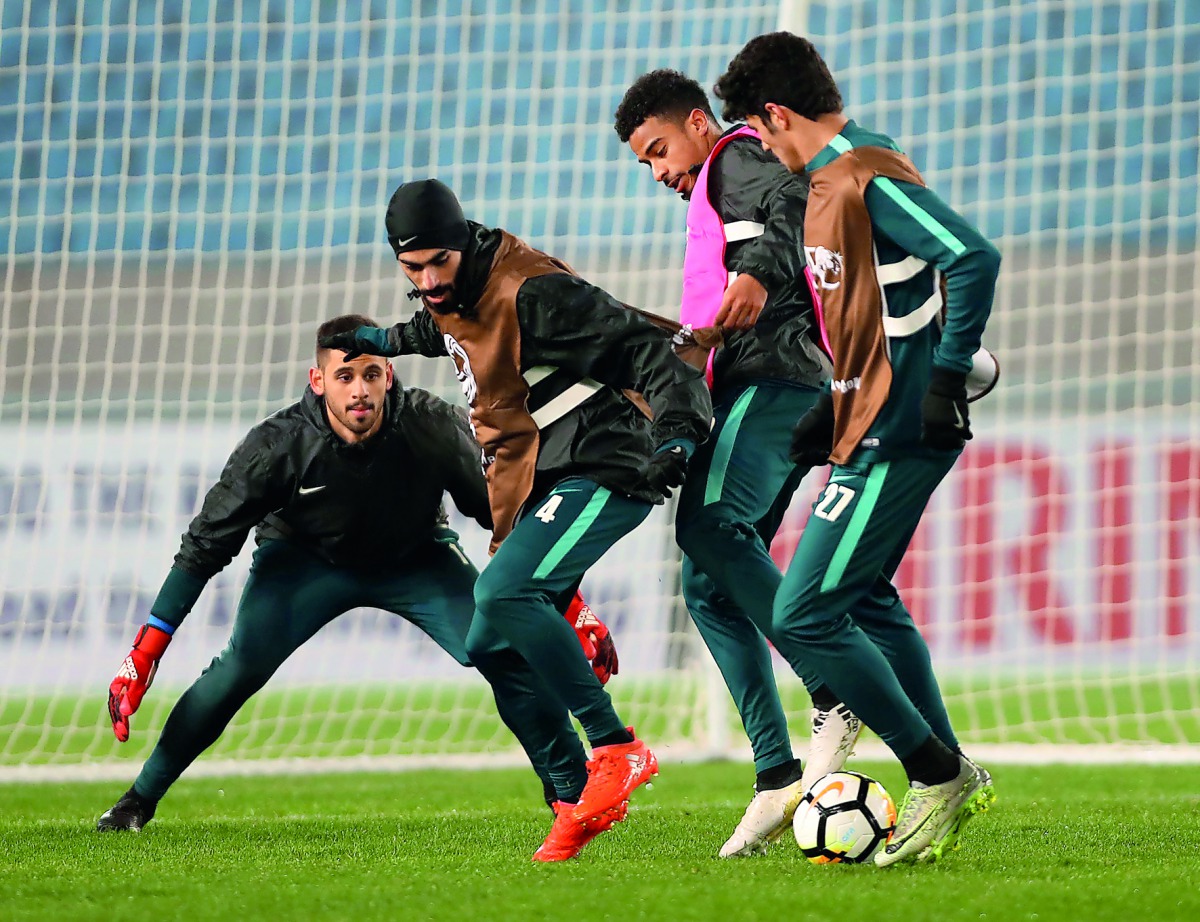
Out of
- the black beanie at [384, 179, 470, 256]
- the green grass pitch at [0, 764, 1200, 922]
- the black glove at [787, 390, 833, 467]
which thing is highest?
the black beanie at [384, 179, 470, 256]

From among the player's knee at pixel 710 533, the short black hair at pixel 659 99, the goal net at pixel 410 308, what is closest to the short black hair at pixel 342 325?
the short black hair at pixel 659 99

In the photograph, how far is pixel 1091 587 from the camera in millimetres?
9633

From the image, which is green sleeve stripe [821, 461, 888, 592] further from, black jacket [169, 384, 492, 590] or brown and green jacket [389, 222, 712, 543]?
black jacket [169, 384, 492, 590]

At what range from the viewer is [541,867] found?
11.9ft

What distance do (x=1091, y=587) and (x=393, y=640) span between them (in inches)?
166

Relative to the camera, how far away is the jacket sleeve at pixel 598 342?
12.1 feet

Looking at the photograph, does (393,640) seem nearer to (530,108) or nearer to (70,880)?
(530,108)

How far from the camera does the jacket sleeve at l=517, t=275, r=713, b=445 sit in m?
3.69

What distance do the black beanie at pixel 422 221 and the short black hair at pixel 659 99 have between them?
0.65 m

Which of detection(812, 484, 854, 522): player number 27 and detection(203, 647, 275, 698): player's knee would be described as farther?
detection(203, 647, 275, 698): player's knee

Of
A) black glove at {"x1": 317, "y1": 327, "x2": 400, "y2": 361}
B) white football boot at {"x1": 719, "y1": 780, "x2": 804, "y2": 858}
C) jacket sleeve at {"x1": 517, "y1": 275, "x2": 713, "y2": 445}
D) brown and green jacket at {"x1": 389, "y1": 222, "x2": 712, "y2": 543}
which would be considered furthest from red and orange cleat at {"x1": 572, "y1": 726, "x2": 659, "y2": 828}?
black glove at {"x1": 317, "y1": 327, "x2": 400, "y2": 361}

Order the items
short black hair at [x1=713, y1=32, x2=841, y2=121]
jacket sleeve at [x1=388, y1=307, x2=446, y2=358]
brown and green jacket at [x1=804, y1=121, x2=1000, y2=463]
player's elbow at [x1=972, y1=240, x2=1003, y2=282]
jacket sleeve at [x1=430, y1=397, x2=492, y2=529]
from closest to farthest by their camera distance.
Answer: player's elbow at [x1=972, y1=240, x2=1003, y2=282] → brown and green jacket at [x1=804, y1=121, x2=1000, y2=463] → short black hair at [x1=713, y1=32, x2=841, y2=121] → jacket sleeve at [x1=388, y1=307, x2=446, y2=358] → jacket sleeve at [x1=430, y1=397, x2=492, y2=529]

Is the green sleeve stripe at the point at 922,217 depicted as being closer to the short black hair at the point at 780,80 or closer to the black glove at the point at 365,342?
the short black hair at the point at 780,80

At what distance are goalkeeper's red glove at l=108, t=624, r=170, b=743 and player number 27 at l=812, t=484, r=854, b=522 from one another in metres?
2.05
